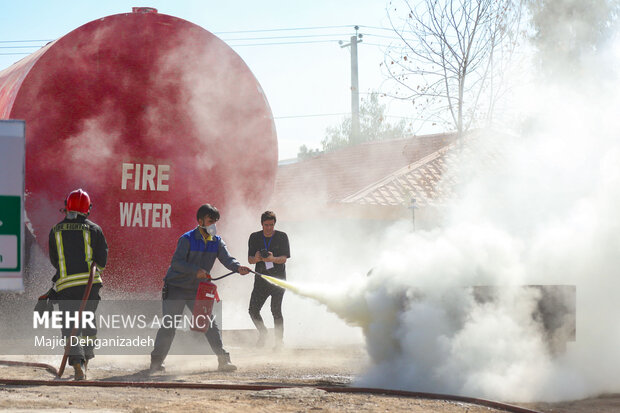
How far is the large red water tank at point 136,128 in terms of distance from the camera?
25.7 ft

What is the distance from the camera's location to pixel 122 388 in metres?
5.89

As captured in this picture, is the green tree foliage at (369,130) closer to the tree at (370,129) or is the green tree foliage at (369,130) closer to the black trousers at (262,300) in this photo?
the tree at (370,129)

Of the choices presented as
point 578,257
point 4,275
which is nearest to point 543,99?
point 578,257

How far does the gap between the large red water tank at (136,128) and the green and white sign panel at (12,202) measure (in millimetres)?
186

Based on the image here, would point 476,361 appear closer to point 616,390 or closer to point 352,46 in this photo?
point 616,390

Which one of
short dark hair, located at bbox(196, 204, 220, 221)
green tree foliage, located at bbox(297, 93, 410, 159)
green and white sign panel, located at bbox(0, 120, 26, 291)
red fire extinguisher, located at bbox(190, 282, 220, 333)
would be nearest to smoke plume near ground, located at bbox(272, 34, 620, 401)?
red fire extinguisher, located at bbox(190, 282, 220, 333)

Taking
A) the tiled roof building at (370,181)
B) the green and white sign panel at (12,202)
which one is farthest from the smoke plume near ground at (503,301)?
the tiled roof building at (370,181)

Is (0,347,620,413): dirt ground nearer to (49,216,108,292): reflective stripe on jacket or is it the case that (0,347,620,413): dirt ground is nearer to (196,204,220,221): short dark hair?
(49,216,108,292): reflective stripe on jacket

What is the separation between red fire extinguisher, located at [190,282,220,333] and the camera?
7199mm

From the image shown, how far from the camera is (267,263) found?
9.12 meters

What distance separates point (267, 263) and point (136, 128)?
227cm

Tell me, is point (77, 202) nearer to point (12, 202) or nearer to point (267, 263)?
point (12, 202)

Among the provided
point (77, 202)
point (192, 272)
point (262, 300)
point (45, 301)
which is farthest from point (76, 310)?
point (262, 300)

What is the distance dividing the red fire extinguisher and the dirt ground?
1.49 ft
